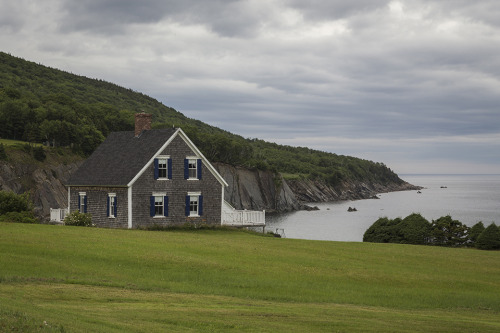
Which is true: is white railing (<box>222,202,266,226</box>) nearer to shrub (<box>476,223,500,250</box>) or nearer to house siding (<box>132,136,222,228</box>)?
house siding (<box>132,136,222,228</box>)

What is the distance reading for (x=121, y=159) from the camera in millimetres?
47500

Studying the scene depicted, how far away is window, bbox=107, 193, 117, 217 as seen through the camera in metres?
44.8

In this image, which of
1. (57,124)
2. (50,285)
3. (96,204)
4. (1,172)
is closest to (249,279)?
(50,285)

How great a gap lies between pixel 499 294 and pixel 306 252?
34.9 feet

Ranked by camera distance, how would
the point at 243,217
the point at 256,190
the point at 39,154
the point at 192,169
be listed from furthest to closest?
1. the point at 256,190
2. the point at 39,154
3. the point at 243,217
4. the point at 192,169

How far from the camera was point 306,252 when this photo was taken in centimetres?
3206

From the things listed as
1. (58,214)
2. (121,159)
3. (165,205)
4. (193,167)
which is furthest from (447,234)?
(58,214)

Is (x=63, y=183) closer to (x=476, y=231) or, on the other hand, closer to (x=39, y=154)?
(x=39, y=154)

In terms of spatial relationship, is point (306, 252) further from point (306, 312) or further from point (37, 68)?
point (37, 68)

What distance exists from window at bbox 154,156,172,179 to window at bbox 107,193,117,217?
357 cm

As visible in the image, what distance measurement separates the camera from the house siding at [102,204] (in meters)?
44.2

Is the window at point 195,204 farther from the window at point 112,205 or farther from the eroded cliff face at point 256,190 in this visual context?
the eroded cliff face at point 256,190

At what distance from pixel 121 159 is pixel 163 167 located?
4.08m

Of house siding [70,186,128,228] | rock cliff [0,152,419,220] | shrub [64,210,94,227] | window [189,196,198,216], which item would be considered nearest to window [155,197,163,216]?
house siding [70,186,128,228]
